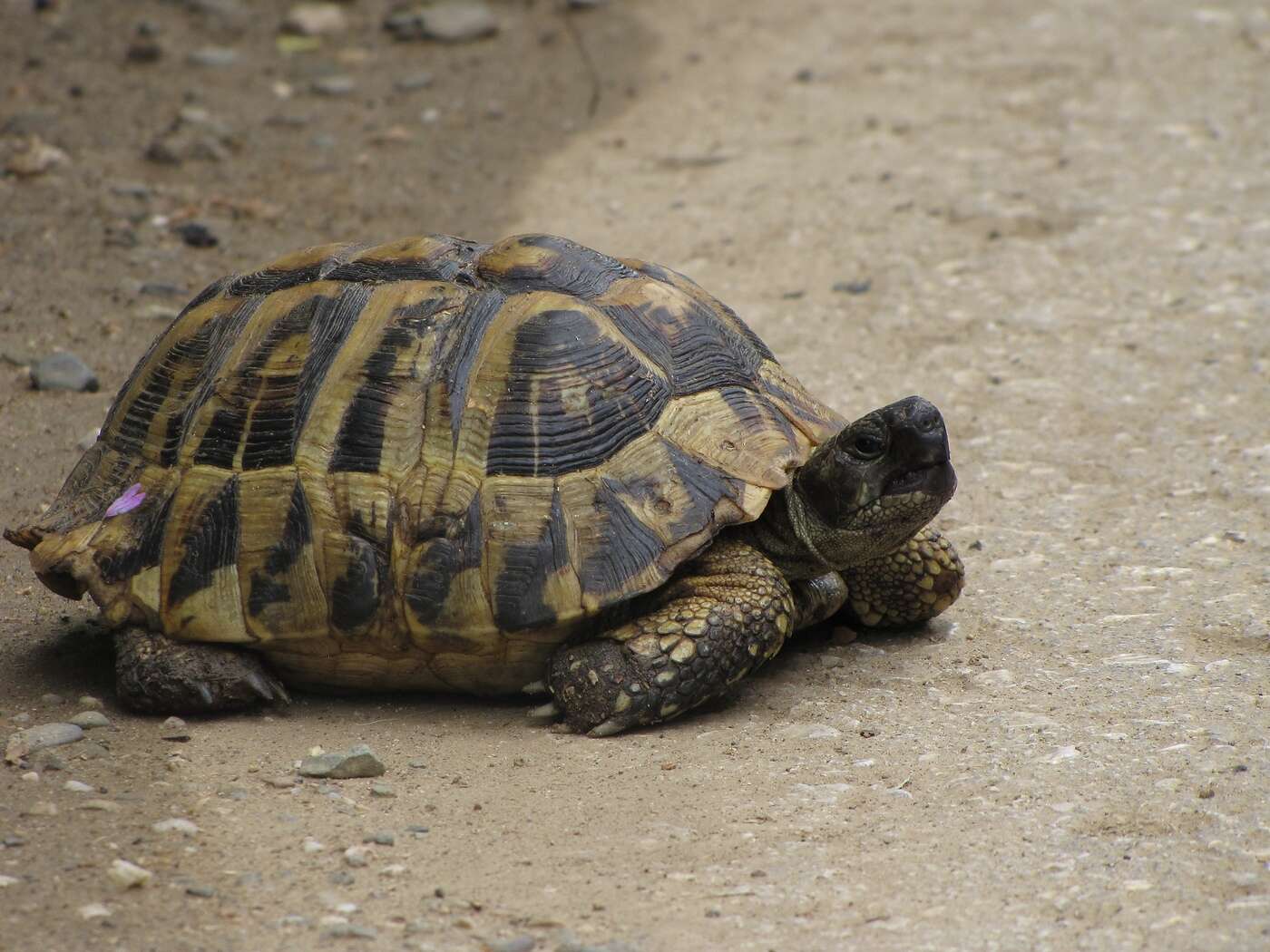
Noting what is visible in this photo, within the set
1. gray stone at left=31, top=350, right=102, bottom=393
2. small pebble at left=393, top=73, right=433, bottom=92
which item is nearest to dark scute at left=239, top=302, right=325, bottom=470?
gray stone at left=31, top=350, right=102, bottom=393

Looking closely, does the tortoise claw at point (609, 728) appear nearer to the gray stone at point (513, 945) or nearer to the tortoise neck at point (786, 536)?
the tortoise neck at point (786, 536)

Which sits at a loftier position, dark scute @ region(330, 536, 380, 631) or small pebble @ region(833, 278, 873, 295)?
small pebble @ region(833, 278, 873, 295)

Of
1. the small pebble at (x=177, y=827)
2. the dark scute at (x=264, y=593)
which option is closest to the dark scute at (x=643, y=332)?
the dark scute at (x=264, y=593)

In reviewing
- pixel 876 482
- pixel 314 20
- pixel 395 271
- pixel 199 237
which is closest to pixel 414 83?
pixel 314 20

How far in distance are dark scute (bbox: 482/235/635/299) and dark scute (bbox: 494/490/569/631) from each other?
77cm

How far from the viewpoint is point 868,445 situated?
3965 mm

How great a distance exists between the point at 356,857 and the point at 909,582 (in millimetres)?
1862

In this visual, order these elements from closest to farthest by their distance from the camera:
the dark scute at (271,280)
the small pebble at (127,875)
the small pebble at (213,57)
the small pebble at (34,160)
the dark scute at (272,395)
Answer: the small pebble at (127,875)
the dark scute at (272,395)
the dark scute at (271,280)
the small pebble at (34,160)
the small pebble at (213,57)

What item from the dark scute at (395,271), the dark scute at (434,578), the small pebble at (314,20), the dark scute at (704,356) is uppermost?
the small pebble at (314,20)

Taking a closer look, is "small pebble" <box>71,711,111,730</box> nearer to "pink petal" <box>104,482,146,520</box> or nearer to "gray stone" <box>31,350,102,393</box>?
"pink petal" <box>104,482,146,520</box>

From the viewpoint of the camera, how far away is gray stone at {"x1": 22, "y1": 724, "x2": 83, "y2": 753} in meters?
3.67

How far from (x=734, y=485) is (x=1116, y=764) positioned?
1.16 meters

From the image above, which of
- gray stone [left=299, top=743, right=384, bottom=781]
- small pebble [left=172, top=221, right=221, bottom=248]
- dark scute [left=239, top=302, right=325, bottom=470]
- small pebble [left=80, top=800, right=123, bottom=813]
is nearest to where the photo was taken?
small pebble [left=80, top=800, right=123, bottom=813]

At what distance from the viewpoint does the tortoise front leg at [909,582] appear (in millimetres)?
4324
